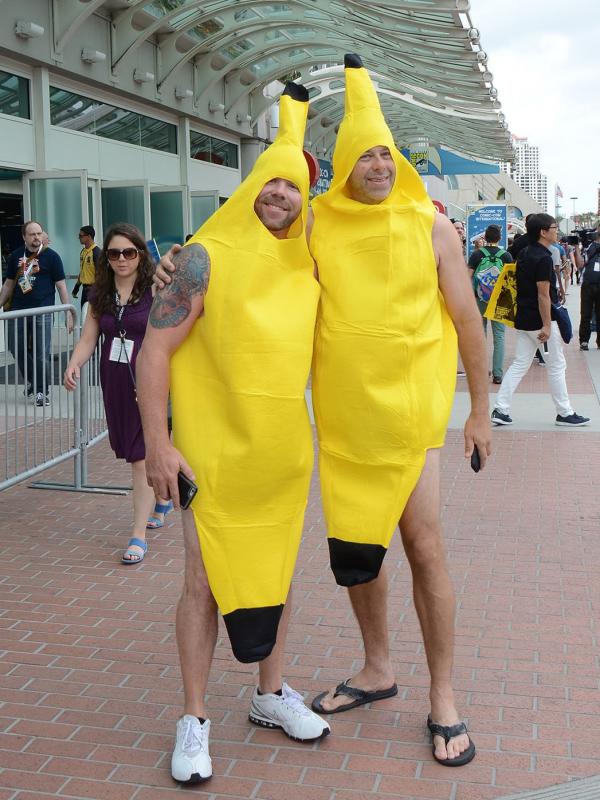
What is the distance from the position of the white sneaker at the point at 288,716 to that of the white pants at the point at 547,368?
6170mm

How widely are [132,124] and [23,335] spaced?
12.7 m

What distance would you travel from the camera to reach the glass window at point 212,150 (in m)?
21.5

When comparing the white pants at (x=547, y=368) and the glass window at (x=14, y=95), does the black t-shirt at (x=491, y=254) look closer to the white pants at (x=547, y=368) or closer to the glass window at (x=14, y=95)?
the white pants at (x=547, y=368)

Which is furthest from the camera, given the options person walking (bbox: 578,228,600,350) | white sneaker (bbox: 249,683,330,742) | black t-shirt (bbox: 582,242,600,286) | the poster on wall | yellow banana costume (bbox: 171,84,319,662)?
the poster on wall

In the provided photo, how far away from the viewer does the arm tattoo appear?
3.17 metres

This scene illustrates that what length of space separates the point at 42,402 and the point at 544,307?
4505 millimetres

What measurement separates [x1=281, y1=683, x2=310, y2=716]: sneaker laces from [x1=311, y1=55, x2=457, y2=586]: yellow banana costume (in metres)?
0.56

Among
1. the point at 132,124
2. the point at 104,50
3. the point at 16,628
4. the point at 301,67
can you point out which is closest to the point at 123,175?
the point at 132,124

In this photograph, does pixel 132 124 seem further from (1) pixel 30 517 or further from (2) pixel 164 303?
(2) pixel 164 303

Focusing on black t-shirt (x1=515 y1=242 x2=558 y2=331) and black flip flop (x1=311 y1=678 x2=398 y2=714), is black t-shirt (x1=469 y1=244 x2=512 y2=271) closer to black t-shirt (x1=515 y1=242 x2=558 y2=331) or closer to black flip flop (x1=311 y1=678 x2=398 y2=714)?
black t-shirt (x1=515 y1=242 x2=558 y2=331)

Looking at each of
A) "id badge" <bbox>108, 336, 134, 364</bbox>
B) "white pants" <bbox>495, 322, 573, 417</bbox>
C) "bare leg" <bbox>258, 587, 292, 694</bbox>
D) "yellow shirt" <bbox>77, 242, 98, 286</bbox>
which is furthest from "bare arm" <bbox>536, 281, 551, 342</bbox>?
"yellow shirt" <bbox>77, 242, 98, 286</bbox>

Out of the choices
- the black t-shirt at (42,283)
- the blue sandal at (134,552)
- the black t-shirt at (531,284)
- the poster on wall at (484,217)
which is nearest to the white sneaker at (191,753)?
the blue sandal at (134,552)

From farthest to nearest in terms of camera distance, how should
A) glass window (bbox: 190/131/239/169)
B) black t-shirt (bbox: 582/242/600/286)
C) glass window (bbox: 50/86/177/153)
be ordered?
glass window (bbox: 190/131/239/169) < black t-shirt (bbox: 582/242/600/286) < glass window (bbox: 50/86/177/153)

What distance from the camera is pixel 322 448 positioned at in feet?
11.2
